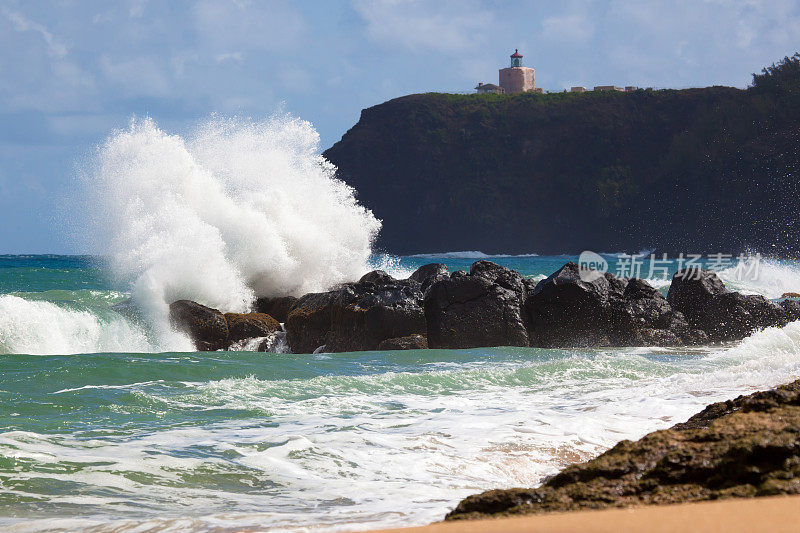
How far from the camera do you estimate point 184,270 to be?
42.1 ft

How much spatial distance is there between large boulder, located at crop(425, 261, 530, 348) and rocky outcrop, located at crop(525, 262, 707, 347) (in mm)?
316

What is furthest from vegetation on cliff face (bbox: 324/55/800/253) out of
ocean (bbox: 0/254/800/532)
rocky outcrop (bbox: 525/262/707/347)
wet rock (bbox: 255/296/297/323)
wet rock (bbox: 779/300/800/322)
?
ocean (bbox: 0/254/800/532)

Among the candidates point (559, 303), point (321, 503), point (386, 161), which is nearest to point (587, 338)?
point (559, 303)

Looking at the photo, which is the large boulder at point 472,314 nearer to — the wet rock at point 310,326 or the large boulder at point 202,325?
the wet rock at point 310,326

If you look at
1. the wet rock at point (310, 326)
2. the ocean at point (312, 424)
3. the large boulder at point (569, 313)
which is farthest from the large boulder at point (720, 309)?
the wet rock at point (310, 326)

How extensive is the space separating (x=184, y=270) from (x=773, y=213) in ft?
180

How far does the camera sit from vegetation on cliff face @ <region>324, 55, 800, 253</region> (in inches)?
2283

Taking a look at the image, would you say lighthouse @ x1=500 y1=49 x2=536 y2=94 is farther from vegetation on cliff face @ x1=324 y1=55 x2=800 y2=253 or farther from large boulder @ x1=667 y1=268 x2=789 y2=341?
large boulder @ x1=667 y1=268 x2=789 y2=341

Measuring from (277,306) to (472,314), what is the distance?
4.30 metres

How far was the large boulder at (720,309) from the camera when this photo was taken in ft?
37.6

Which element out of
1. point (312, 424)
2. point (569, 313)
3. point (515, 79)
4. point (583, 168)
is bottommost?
point (312, 424)

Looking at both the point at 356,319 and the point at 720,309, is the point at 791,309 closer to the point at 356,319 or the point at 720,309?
the point at 720,309

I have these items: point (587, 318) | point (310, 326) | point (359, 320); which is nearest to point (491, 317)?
point (587, 318)

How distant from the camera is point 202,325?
11.1 m
